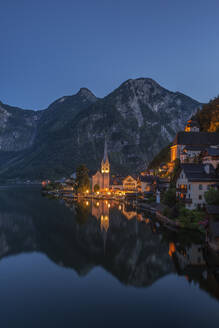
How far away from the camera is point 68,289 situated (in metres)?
26.8

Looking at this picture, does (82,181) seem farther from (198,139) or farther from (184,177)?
(184,177)

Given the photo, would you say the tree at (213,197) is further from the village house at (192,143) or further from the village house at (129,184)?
the village house at (129,184)

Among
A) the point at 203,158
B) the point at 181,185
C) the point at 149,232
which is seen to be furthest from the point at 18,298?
the point at 203,158

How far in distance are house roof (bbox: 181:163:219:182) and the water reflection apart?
11.8 metres

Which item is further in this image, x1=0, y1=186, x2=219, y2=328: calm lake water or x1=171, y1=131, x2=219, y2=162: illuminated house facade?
x1=171, y1=131, x2=219, y2=162: illuminated house facade

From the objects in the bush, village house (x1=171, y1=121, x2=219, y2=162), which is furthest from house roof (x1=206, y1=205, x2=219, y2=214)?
village house (x1=171, y1=121, x2=219, y2=162)

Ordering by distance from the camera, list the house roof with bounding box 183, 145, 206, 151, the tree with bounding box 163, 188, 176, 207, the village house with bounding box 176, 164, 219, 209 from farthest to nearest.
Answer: the house roof with bounding box 183, 145, 206, 151 < the tree with bounding box 163, 188, 176, 207 < the village house with bounding box 176, 164, 219, 209

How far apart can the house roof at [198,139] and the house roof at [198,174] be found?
3613 cm

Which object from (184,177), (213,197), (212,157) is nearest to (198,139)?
(212,157)

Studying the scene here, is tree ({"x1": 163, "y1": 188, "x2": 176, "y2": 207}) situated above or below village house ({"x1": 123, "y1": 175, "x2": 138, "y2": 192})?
below

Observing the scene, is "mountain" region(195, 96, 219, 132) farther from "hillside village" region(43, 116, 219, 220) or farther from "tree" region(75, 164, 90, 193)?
"tree" region(75, 164, 90, 193)

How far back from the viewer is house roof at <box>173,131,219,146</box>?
86812 millimetres

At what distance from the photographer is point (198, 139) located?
87.9 metres

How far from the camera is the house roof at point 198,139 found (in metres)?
86.8
